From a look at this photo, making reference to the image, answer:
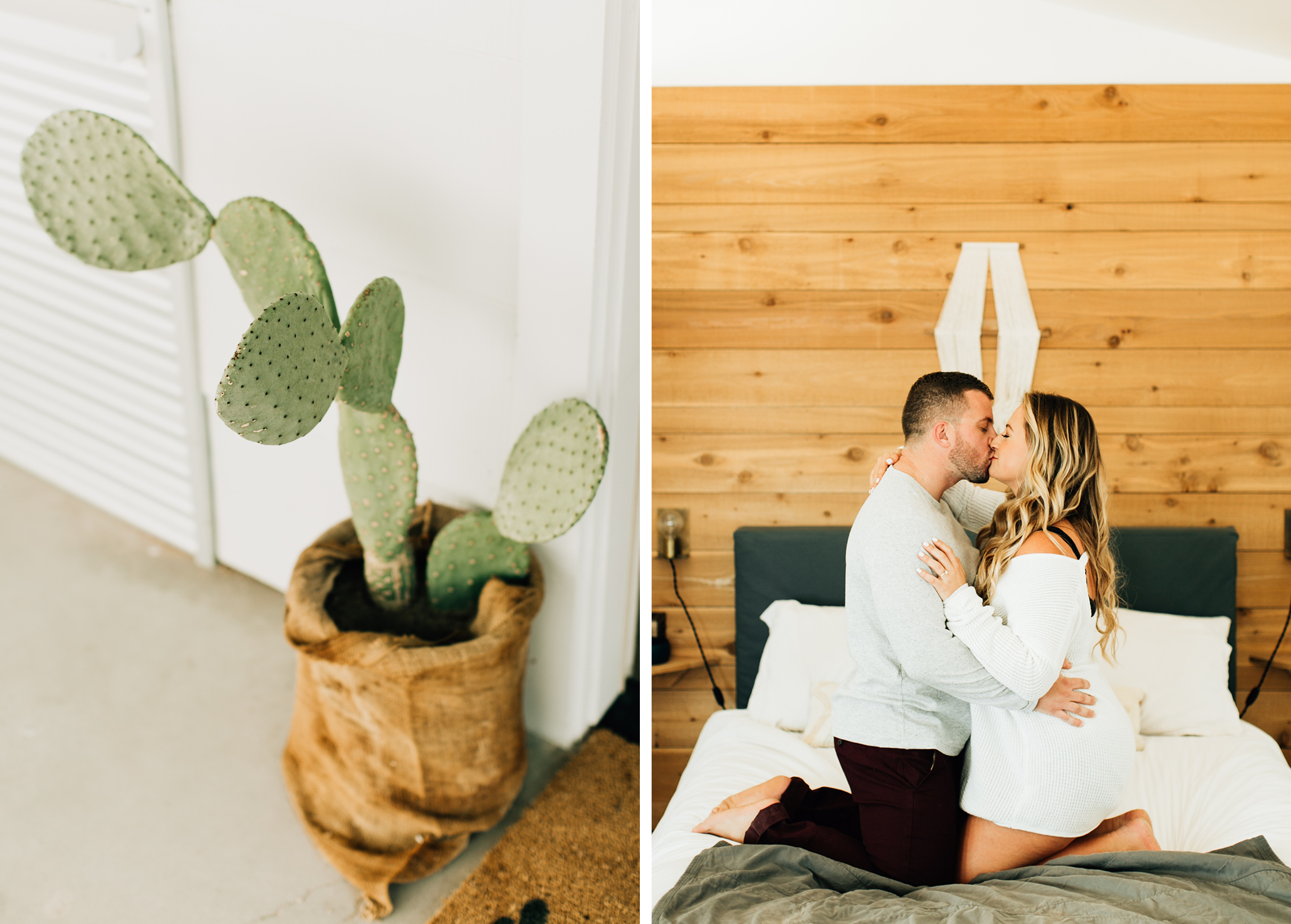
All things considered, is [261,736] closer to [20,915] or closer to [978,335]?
[20,915]

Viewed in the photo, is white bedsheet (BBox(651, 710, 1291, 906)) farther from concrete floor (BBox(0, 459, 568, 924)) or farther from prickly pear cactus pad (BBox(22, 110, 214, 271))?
prickly pear cactus pad (BBox(22, 110, 214, 271))

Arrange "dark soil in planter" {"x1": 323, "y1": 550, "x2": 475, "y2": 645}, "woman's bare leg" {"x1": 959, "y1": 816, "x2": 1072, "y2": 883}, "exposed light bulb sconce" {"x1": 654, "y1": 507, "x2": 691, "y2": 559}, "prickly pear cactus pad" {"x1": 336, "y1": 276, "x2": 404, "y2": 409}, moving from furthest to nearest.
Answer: "dark soil in planter" {"x1": 323, "y1": 550, "x2": 475, "y2": 645} → "exposed light bulb sconce" {"x1": 654, "y1": 507, "x2": 691, "y2": 559} → "prickly pear cactus pad" {"x1": 336, "y1": 276, "x2": 404, "y2": 409} → "woman's bare leg" {"x1": 959, "y1": 816, "x2": 1072, "y2": 883}

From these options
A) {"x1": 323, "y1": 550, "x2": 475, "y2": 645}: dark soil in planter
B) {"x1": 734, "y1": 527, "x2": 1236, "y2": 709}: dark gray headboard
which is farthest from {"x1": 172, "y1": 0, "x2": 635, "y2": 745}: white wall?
{"x1": 734, "y1": 527, "x2": 1236, "y2": 709}: dark gray headboard

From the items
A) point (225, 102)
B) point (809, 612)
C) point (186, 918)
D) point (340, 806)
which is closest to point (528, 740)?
point (340, 806)

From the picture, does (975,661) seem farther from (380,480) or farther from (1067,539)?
(380,480)

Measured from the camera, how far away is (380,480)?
1.63m

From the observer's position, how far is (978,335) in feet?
4.79

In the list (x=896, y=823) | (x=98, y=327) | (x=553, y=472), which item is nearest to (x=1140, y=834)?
(x=896, y=823)

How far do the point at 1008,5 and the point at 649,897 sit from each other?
4.60 feet

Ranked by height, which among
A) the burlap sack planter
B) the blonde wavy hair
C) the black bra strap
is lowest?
the burlap sack planter

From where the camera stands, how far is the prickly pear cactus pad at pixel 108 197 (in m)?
1.60

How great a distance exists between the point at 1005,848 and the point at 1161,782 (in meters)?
0.47

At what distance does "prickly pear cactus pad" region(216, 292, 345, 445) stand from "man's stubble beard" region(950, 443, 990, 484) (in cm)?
86

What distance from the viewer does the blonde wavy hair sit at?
109 cm
